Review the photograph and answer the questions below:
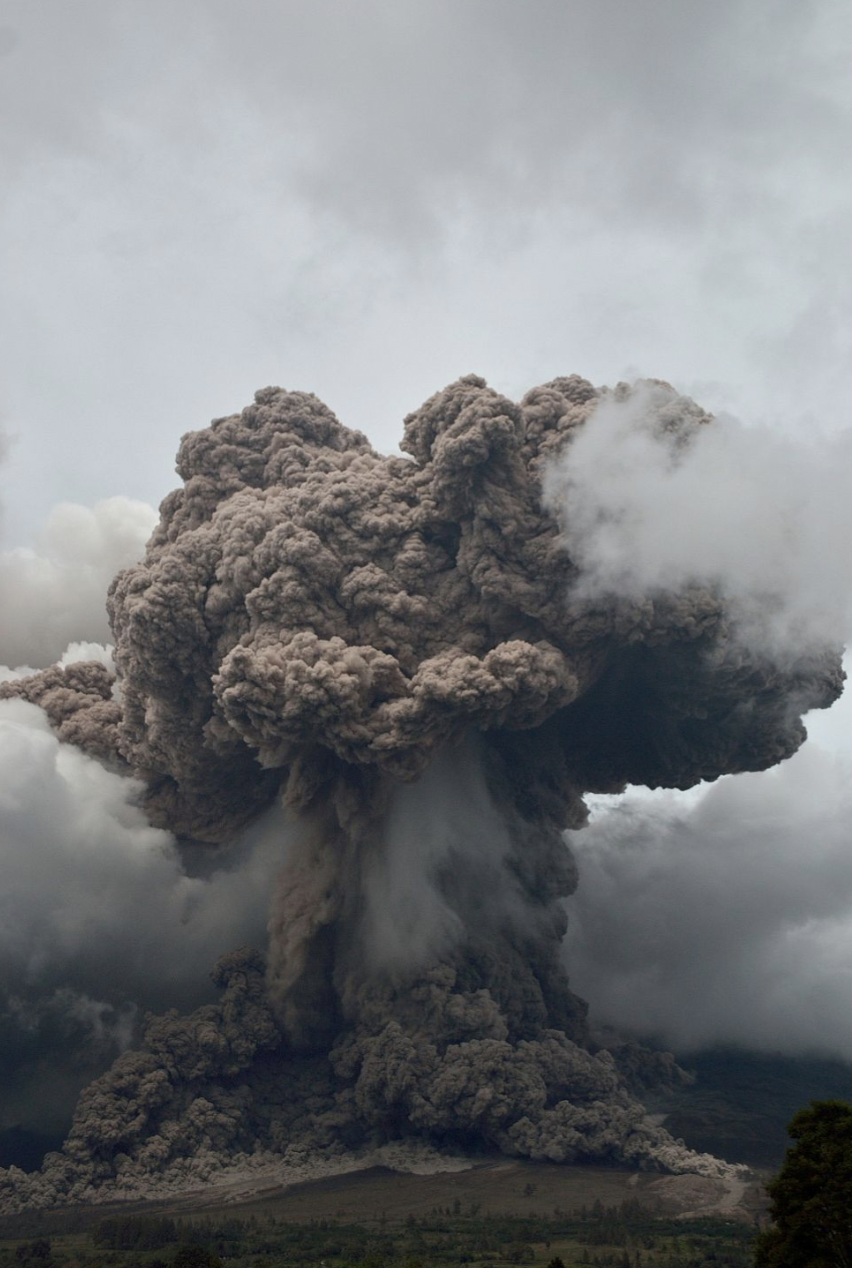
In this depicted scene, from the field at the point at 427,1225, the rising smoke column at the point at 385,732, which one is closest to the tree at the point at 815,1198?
the field at the point at 427,1225

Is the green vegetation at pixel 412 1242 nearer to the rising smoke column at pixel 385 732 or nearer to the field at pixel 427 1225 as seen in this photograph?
the field at pixel 427 1225

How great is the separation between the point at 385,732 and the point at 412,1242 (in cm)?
1626

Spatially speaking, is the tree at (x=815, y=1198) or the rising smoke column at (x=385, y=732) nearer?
the tree at (x=815, y=1198)

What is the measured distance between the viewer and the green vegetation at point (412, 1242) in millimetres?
32906

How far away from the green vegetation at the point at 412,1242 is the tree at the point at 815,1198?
1152 centimetres

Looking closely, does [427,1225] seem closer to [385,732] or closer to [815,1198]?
[385,732]

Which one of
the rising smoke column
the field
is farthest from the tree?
the rising smoke column

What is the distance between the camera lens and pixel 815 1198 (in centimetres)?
2073

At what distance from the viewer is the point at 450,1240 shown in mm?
35500

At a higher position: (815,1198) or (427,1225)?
(815,1198)

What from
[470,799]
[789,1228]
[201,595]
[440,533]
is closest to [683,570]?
[440,533]

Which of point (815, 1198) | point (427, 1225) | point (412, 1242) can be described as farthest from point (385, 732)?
point (815, 1198)

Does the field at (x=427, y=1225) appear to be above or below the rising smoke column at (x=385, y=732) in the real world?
below

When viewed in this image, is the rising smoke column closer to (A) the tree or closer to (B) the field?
(B) the field
